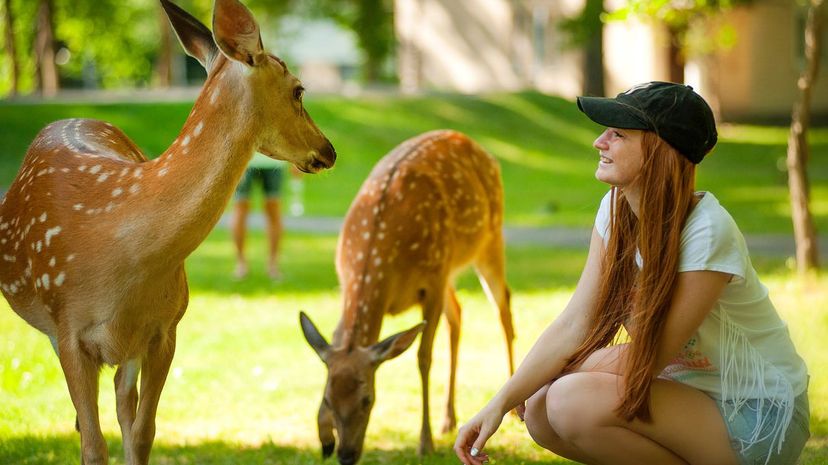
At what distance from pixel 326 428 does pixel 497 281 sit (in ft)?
7.23

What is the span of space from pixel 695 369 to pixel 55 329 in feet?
8.36

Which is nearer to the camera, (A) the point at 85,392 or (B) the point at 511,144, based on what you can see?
(A) the point at 85,392

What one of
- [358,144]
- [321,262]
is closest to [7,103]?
[358,144]

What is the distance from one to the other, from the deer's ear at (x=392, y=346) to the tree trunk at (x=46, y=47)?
973 inches

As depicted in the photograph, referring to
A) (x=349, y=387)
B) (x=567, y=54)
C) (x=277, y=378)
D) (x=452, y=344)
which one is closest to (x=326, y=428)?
(x=349, y=387)

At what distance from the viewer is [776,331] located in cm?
407

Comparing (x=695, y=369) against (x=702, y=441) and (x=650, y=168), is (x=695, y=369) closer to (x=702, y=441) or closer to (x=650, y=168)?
(x=702, y=441)

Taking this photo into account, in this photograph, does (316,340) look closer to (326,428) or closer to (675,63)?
(326,428)

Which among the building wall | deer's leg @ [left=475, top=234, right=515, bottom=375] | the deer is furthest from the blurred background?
the deer

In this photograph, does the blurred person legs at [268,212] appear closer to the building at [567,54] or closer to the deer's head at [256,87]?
the deer's head at [256,87]

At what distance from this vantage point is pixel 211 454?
5863 mm

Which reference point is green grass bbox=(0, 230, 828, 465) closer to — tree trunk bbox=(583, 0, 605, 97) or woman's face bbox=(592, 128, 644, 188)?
woman's face bbox=(592, 128, 644, 188)

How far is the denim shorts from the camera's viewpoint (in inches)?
153

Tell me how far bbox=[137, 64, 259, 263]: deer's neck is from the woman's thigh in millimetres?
1430
